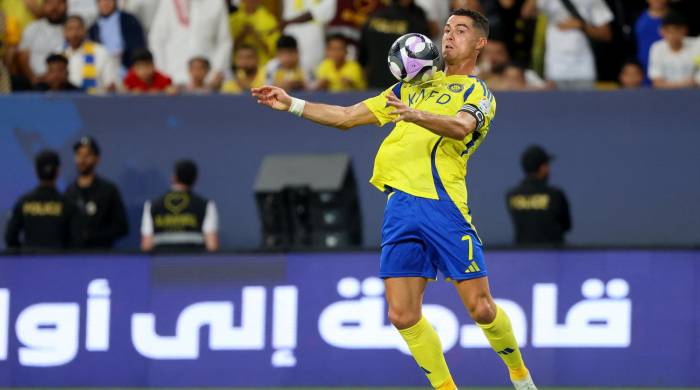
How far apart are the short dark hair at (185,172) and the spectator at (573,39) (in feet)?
12.3

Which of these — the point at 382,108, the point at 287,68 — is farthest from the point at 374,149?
the point at 382,108

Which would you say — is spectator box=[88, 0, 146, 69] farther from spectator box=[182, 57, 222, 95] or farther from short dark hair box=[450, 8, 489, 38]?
short dark hair box=[450, 8, 489, 38]

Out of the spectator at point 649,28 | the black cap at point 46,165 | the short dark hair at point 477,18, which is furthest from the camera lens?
the spectator at point 649,28

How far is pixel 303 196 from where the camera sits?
1309 cm

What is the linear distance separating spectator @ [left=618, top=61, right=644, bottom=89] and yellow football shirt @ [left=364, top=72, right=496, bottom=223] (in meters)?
5.70

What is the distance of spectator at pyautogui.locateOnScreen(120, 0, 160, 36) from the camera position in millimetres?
15047

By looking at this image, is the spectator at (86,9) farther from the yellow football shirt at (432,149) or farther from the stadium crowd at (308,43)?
the yellow football shirt at (432,149)

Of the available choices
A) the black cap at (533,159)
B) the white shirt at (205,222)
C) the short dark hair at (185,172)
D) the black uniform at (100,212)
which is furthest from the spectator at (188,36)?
the black cap at (533,159)

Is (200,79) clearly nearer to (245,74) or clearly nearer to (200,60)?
(200,60)

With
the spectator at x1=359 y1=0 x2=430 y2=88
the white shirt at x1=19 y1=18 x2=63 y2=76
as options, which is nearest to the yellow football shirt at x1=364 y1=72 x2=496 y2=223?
the spectator at x1=359 y1=0 x2=430 y2=88

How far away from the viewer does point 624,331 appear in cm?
1139

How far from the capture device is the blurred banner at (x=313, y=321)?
11383mm

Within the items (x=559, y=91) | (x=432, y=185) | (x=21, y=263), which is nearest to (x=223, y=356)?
(x=21, y=263)

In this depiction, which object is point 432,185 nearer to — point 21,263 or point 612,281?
point 612,281
